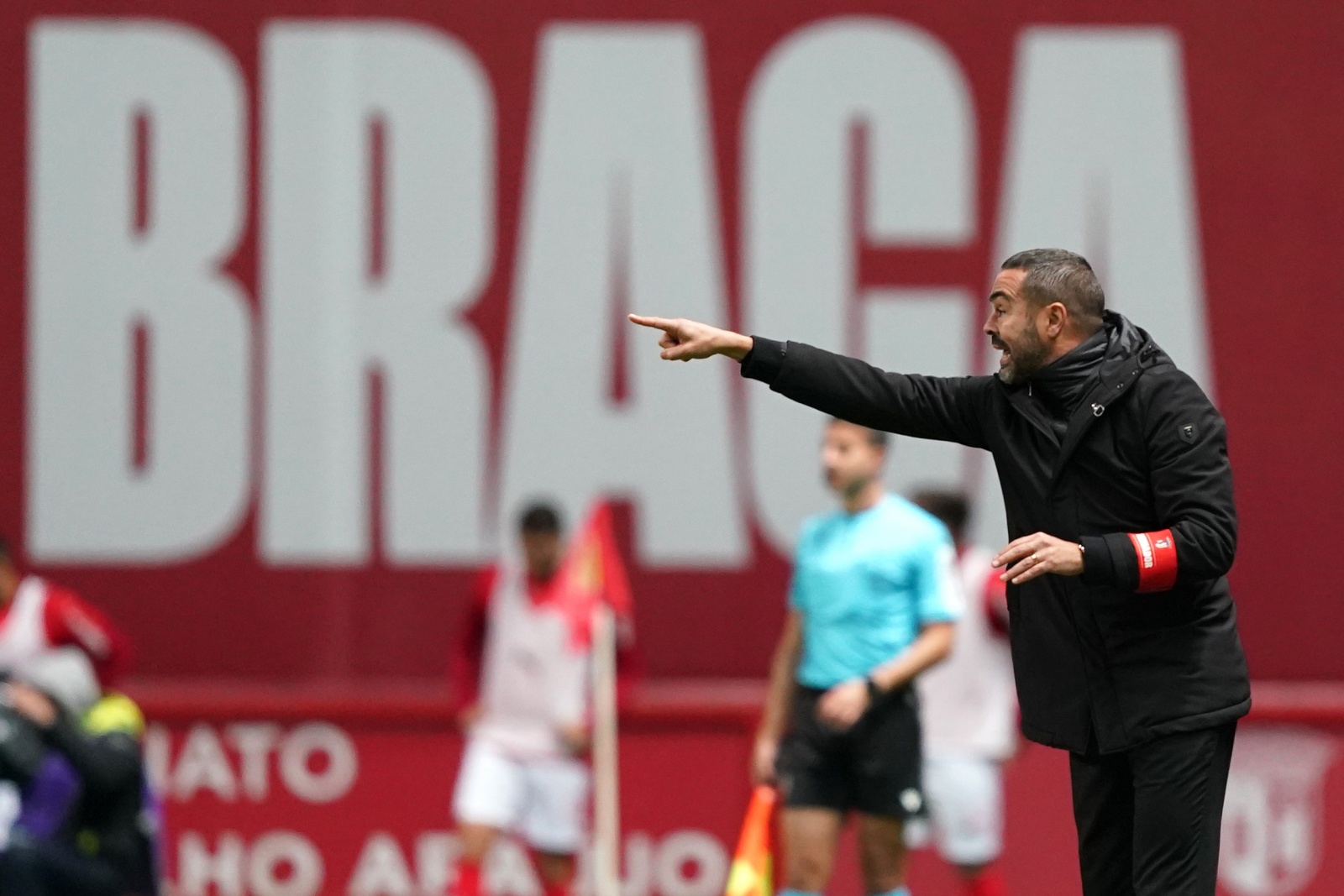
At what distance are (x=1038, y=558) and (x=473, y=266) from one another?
5.81 metres

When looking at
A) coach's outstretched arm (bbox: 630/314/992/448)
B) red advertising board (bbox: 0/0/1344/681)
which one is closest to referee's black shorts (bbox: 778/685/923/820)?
coach's outstretched arm (bbox: 630/314/992/448)

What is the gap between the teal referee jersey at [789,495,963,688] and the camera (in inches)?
267

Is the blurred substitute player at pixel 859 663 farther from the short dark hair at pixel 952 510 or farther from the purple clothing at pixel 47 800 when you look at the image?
the purple clothing at pixel 47 800

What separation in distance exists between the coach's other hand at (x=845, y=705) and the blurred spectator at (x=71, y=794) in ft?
9.69

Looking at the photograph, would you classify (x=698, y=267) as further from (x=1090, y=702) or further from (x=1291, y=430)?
(x=1090, y=702)

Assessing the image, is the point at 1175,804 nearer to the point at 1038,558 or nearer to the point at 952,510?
the point at 1038,558

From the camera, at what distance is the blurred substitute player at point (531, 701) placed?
8.73m

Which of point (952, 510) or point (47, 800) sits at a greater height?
point (952, 510)

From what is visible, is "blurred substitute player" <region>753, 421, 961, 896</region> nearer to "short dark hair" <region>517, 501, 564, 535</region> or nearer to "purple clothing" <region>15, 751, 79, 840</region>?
"short dark hair" <region>517, 501, 564, 535</region>

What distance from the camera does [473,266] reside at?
32.1 feet

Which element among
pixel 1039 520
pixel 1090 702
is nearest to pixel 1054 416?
pixel 1039 520

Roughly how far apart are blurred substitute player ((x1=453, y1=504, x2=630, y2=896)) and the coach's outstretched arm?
3.91m

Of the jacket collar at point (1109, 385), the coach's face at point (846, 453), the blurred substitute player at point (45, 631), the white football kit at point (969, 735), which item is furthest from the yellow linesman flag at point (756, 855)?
the blurred substitute player at point (45, 631)

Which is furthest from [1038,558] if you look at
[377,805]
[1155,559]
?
[377,805]
